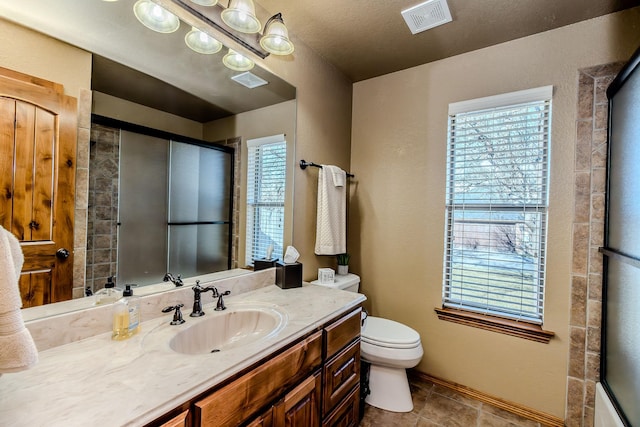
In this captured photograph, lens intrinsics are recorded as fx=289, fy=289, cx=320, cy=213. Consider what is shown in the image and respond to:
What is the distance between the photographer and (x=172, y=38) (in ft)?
4.35

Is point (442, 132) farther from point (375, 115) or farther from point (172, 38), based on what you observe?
point (172, 38)

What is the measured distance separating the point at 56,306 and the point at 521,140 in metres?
2.49

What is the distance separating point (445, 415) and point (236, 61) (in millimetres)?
2452

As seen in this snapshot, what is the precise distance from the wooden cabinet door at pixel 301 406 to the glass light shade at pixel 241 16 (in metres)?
1.66

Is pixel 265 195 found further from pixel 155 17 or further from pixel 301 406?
pixel 301 406

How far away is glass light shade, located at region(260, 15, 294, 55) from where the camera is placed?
5.14ft

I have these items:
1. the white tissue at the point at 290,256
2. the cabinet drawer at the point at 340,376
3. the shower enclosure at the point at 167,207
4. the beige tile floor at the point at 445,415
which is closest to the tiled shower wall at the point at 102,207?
the shower enclosure at the point at 167,207

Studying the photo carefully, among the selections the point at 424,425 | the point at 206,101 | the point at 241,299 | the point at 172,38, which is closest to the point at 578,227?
the point at 424,425

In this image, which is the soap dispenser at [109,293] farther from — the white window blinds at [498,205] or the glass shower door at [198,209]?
the white window blinds at [498,205]

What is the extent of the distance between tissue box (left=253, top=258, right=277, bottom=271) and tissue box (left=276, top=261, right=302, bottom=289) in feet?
0.14

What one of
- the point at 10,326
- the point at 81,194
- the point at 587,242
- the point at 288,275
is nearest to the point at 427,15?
the point at 587,242

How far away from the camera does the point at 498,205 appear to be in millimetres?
1937

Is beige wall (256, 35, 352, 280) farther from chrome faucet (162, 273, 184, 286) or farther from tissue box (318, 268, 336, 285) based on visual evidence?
chrome faucet (162, 273, 184, 286)

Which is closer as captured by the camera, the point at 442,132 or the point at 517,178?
the point at 517,178
